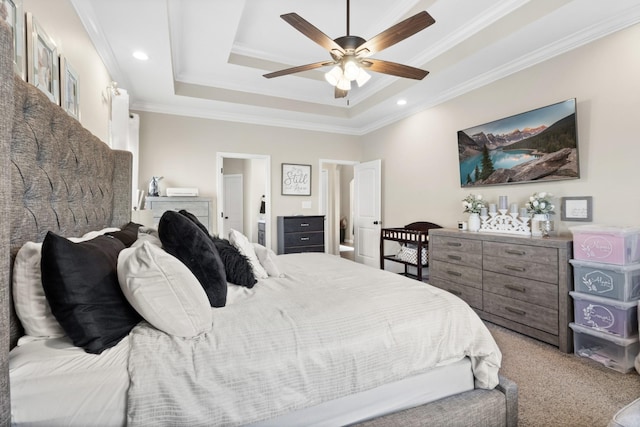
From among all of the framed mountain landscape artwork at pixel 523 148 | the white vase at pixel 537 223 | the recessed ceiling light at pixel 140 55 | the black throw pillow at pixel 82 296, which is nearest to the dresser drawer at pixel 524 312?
the white vase at pixel 537 223

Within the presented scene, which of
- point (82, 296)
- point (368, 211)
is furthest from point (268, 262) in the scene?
point (368, 211)

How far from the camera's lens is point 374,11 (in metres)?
2.95

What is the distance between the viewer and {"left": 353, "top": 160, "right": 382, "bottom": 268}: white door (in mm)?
5168

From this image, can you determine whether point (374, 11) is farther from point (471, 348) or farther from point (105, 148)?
point (471, 348)

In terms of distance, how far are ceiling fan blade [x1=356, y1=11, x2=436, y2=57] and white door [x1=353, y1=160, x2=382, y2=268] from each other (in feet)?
9.93

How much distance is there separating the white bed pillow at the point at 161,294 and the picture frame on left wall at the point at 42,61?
122 centimetres

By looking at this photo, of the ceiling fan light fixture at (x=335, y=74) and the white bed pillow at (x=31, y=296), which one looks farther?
the ceiling fan light fixture at (x=335, y=74)

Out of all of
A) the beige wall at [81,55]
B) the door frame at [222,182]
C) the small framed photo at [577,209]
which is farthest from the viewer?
the door frame at [222,182]

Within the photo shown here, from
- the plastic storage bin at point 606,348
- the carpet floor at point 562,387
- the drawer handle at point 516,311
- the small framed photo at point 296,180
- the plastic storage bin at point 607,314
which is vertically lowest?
the carpet floor at point 562,387

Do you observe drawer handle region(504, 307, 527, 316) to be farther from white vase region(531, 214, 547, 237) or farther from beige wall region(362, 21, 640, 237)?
beige wall region(362, 21, 640, 237)

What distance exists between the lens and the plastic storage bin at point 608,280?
6.70 feet

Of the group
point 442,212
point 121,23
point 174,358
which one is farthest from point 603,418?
point 121,23

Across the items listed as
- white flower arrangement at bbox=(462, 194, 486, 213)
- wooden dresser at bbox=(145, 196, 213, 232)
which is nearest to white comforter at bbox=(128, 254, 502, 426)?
white flower arrangement at bbox=(462, 194, 486, 213)

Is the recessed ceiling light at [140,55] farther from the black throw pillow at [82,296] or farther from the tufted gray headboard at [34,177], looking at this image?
the black throw pillow at [82,296]
